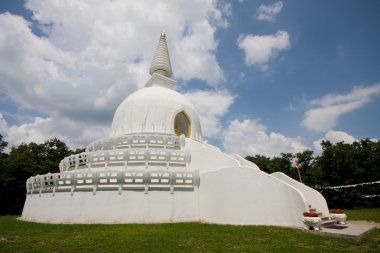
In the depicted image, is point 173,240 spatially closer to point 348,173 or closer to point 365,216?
point 365,216

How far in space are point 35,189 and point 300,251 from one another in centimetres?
1549

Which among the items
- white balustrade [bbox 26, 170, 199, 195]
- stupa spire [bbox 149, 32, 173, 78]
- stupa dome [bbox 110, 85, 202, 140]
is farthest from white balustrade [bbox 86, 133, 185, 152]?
stupa spire [bbox 149, 32, 173, 78]

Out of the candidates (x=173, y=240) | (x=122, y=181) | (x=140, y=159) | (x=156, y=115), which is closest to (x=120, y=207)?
(x=122, y=181)

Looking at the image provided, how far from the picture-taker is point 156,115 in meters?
22.9

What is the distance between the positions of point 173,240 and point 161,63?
24517 millimetres

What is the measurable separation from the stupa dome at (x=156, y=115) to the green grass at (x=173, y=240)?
11971mm

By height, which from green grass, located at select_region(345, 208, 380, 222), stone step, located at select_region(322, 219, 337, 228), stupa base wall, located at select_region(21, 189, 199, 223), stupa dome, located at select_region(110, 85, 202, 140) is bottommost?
stone step, located at select_region(322, 219, 337, 228)

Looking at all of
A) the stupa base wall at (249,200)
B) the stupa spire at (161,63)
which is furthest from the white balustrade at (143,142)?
the stupa spire at (161,63)

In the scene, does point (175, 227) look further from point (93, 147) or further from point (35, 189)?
point (93, 147)

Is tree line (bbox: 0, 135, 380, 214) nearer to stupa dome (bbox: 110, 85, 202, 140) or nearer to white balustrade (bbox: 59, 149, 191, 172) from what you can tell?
stupa dome (bbox: 110, 85, 202, 140)

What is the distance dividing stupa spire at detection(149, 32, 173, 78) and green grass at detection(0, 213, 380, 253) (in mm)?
21972

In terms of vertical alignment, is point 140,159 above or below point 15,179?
Result: below

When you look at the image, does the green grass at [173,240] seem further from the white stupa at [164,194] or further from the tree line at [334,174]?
the tree line at [334,174]

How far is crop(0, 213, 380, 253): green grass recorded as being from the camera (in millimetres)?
8055
